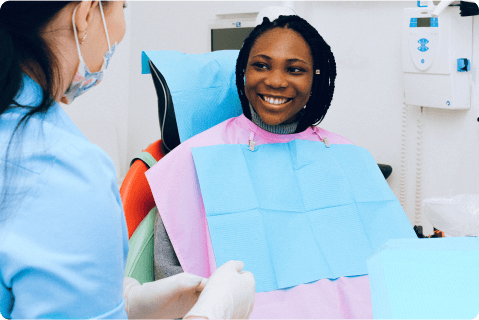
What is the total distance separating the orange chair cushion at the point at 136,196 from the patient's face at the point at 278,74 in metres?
0.46

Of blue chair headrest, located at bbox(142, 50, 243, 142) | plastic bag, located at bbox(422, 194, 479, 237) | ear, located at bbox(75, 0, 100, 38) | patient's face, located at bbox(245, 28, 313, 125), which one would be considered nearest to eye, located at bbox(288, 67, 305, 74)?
patient's face, located at bbox(245, 28, 313, 125)

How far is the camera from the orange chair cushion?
129 centimetres

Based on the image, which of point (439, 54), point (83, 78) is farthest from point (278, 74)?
point (439, 54)

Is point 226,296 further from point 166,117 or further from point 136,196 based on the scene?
point 166,117

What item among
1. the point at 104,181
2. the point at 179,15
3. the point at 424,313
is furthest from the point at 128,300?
the point at 179,15

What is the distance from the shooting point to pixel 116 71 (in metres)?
2.73

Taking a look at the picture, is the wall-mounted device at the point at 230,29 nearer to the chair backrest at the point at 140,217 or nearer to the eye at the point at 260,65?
the eye at the point at 260,65

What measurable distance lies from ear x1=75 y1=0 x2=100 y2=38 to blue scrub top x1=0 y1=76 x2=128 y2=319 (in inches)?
4.9

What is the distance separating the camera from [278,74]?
1.35 meters

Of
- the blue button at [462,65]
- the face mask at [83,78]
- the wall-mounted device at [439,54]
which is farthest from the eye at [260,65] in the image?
the blue button at [462,65]

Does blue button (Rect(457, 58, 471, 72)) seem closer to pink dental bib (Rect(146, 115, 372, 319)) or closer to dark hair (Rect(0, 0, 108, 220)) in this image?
pink dental bib (Rect(146, 115, 372, 319))

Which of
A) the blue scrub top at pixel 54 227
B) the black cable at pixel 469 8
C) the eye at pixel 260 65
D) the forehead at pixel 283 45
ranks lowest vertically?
the blue scrub top at pixel 54 227

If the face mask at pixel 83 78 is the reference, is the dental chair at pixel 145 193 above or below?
below

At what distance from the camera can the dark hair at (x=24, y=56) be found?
528 mm
